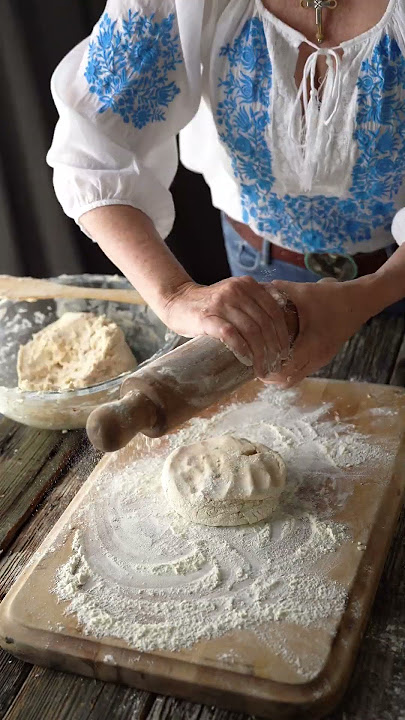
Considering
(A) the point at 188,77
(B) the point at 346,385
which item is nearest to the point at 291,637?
(B) the point at 346,385

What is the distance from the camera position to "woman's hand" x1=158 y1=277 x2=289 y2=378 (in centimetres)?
111

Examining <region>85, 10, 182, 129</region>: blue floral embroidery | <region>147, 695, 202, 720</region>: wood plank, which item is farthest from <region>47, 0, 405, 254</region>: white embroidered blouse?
<region>147, 695, 202, 720</region>: wood plank

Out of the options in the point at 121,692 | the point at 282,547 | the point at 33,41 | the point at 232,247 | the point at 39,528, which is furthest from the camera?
the point at 33,41

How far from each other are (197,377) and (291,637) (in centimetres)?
35

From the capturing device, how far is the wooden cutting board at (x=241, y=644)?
3.13ft

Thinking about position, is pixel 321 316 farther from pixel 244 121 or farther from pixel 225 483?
pixel 244 121

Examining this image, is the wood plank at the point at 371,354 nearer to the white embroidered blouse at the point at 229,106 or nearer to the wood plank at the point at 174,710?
the white embroidered blouse at the point at 229,106

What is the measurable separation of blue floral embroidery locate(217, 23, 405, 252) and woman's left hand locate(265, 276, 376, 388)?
239 millimetres

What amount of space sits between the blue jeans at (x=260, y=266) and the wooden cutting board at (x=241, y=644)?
0.53 metres

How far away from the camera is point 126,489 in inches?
50.0

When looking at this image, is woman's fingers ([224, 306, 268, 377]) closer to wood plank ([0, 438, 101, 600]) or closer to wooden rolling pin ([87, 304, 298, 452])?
wooden rolling pin ([87, 304, 298, 452])

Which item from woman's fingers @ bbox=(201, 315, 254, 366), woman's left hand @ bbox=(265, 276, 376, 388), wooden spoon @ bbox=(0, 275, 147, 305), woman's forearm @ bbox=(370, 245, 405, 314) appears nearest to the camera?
woman's fingers @ bbox=(201, 315, 254, 366)

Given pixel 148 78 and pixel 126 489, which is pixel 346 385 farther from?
pixel 148 78

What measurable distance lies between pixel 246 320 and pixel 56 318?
72cm
